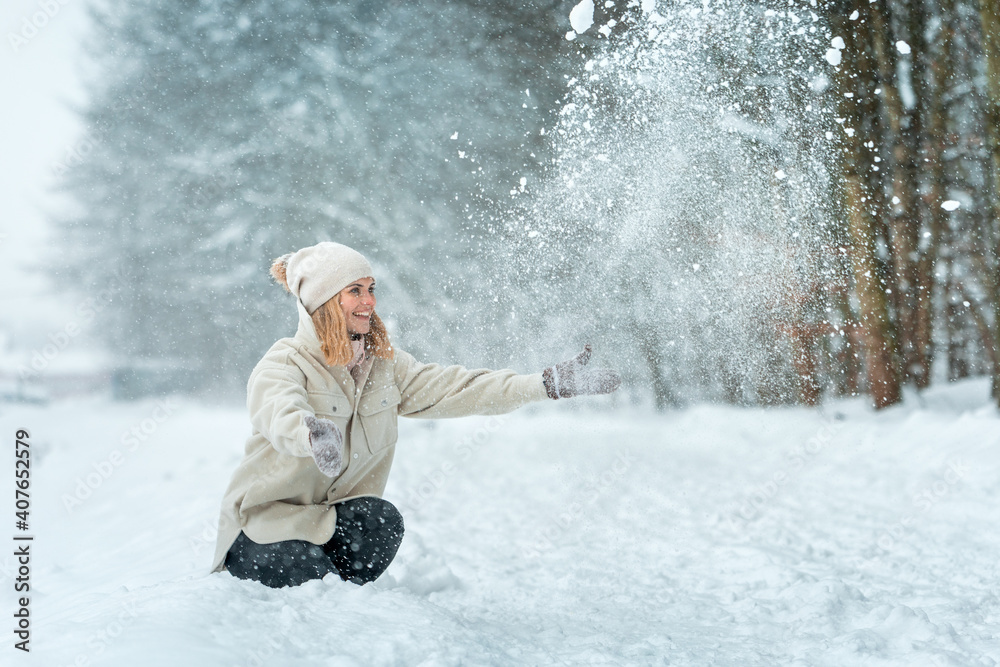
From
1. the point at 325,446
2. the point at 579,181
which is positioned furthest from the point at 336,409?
the point at 579,181

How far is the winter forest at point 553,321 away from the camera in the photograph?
8.32 ft

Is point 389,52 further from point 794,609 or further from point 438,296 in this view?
point 794,609

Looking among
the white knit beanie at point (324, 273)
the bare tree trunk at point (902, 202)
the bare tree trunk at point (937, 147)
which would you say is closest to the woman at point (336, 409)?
the white knit beanie at point (324, 273)

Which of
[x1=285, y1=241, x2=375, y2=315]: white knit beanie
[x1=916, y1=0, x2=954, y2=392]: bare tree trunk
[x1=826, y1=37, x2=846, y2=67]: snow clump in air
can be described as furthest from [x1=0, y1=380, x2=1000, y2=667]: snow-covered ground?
[x1=826, y1=37, x2=846, y2=67]: snow clump in air

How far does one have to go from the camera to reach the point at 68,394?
12383mm

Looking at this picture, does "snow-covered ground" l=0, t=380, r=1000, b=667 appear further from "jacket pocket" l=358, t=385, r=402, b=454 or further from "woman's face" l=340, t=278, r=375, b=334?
"woman's face" l=340, t=278, r=375, b=334

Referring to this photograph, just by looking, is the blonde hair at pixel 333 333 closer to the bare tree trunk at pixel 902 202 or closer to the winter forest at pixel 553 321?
the winter forest at pixel 553 321

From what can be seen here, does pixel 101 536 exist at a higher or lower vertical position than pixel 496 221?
lower

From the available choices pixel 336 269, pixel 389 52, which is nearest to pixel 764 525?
pixel 336 269

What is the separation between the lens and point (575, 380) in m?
2.68

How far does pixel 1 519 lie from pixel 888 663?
22.3 ft

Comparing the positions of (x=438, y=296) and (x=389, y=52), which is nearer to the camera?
(x=438, y=296)

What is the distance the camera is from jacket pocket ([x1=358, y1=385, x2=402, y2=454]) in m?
2.60

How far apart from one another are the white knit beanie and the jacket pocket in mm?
387
